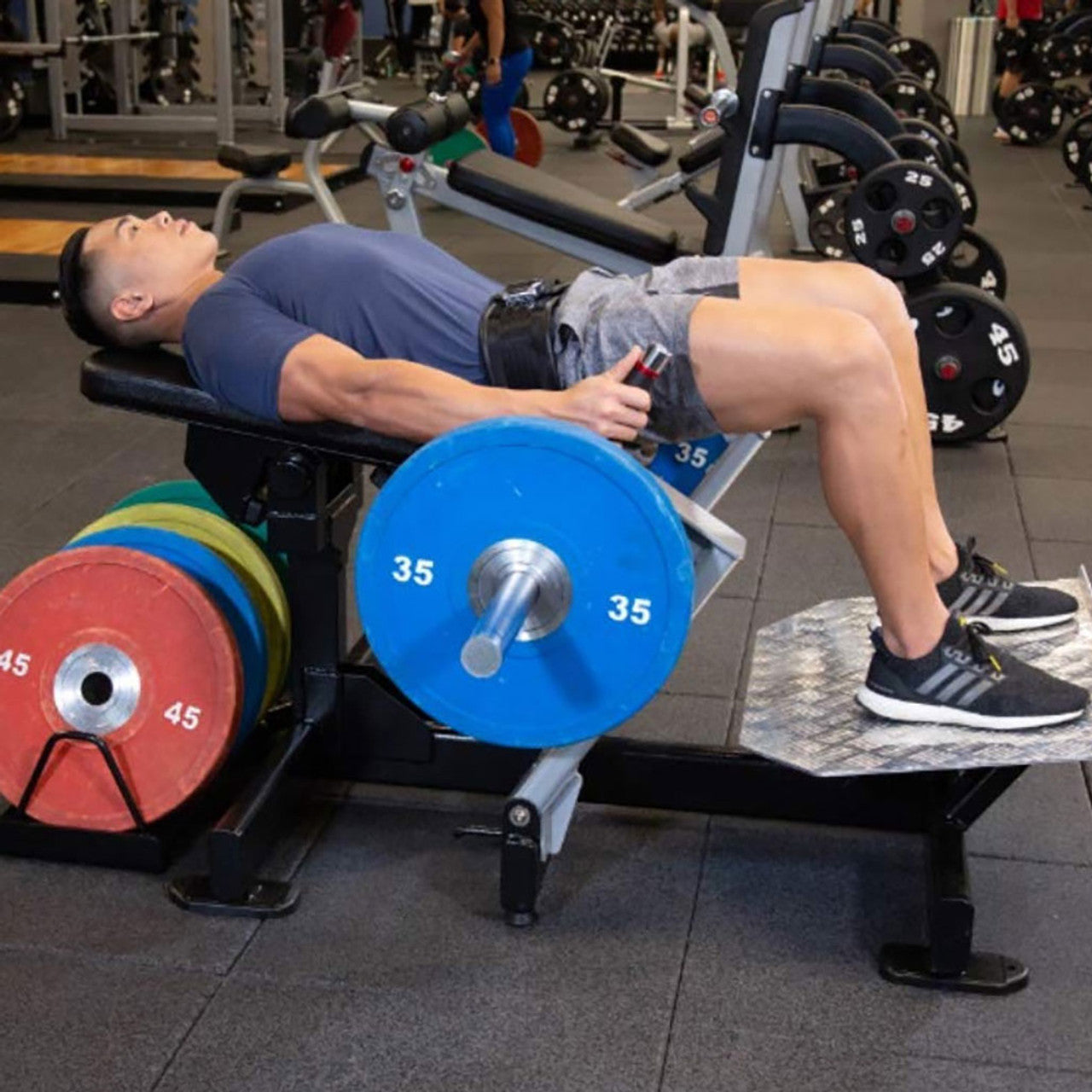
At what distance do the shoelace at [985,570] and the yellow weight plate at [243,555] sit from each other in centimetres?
87

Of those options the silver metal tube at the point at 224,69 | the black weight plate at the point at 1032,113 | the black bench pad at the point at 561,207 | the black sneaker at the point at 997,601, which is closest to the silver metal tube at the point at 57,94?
the silver metal tube at the point at 224,69

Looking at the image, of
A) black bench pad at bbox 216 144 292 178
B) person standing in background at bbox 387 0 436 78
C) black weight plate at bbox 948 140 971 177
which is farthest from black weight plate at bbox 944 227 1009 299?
person standing in background at bbox 387 0 436 78

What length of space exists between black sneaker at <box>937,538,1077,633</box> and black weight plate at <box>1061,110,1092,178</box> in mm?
5152

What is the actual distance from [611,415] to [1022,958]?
742mm

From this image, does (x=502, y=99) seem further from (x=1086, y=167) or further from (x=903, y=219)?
(x=903, y=219)

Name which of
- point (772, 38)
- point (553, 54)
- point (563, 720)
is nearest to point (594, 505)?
point (563, 720)

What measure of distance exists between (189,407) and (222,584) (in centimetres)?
23

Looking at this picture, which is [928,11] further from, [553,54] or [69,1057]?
[69,1057]

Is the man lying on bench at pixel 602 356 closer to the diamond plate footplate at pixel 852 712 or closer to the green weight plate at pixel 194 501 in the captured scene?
the diamond plate footplate at pixel 852 712

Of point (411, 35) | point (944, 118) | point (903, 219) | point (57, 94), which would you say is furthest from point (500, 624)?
point (411, 35)

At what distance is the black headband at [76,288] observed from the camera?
2010mm

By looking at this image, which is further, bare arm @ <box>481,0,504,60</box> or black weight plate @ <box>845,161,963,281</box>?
bare arm @ <box>481,0,504,60</box>

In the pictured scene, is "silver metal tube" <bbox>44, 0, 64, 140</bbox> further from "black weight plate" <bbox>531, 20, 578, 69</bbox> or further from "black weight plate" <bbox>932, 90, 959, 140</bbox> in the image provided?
"black weight plate" <bbox>932, 90, 959, 140</bbox>

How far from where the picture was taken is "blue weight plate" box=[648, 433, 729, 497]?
8.17 feet
